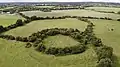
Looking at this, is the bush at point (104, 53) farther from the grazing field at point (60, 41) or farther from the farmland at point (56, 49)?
the grazing field at point (60, 41)

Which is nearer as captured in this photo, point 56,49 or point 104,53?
point 104,53

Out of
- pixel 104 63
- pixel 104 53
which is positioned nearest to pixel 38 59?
pixel 104 53

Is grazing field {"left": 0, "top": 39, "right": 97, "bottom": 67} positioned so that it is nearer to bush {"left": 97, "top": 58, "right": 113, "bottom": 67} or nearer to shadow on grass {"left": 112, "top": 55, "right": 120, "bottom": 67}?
bush {"left": 97, "top": 58, "right": 113, "bottom": 67}

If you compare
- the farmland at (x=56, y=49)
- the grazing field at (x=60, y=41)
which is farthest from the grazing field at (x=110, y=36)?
the grazing field at (x=60, y=41)

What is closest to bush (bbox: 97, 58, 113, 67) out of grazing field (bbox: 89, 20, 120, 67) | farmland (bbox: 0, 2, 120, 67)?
farmland (bbox: 0, 2, 120, 67)

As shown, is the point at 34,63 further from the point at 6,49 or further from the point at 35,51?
the point at 6,49

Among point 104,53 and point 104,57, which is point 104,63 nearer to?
point 104,57

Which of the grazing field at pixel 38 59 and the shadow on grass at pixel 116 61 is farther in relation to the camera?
the grazing field at pixel 38 59

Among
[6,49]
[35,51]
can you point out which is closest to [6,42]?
[6,49]
